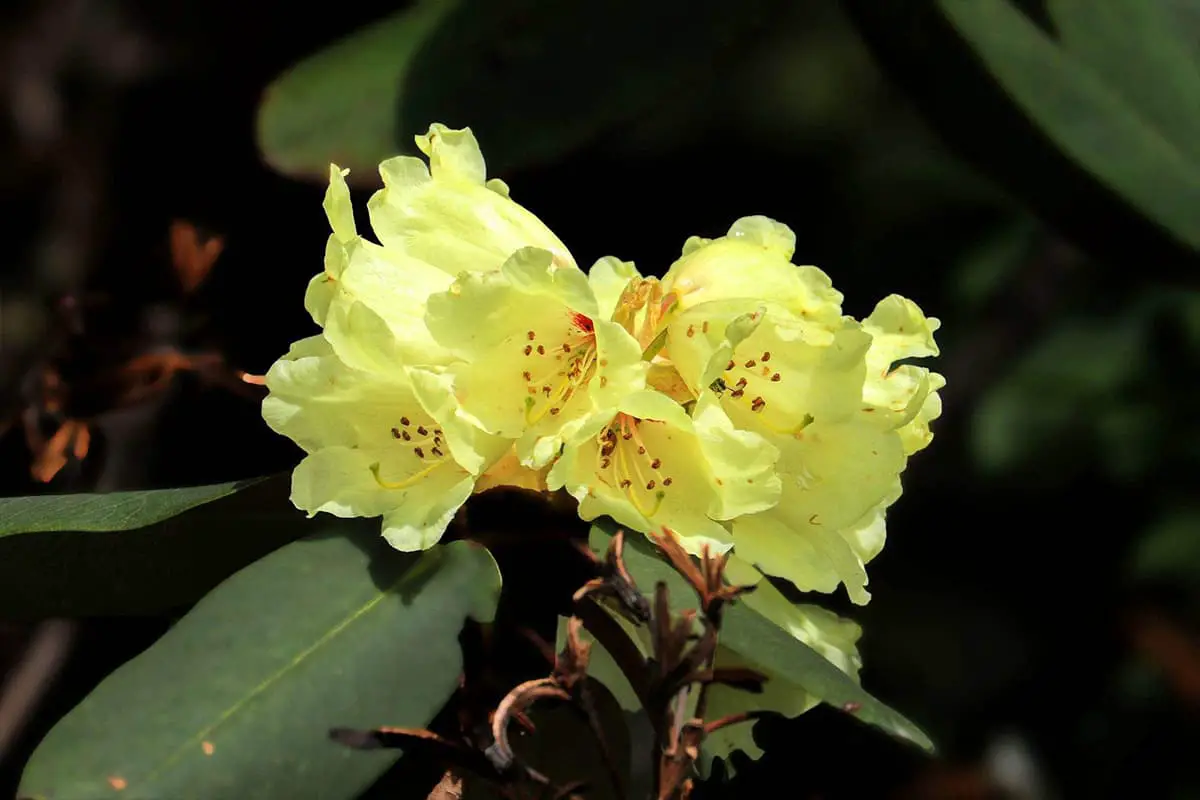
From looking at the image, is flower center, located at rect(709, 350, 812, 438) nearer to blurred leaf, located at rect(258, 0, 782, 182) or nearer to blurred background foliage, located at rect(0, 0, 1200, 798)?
blurred background foliage, located at rect(0, 0, 1200, 798)

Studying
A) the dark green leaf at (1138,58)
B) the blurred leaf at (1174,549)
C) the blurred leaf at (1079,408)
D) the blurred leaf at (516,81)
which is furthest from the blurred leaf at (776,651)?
the blurred leaf at (1174,549)

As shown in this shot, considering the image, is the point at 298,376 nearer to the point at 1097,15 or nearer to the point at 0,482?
the point at 0,482

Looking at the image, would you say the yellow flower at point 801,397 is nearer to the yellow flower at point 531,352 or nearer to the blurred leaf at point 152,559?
the yellow flower at point 531,352

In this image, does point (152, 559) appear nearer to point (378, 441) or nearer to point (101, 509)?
point (101, 509)

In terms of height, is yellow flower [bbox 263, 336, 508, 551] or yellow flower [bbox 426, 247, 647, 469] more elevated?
yellow flower [bbox 426, 247, 647, 469]

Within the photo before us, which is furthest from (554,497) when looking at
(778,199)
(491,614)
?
(778,199)

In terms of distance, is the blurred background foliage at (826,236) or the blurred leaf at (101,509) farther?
the blurred background foliage at (826,236)

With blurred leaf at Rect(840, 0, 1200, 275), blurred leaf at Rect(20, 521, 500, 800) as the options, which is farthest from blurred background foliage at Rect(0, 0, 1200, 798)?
blurred leaf at Rect(20, 521, 500, 800)
